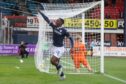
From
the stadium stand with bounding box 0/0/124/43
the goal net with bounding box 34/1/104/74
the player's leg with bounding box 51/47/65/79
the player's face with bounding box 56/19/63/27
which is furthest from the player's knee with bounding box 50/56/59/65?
the stadium stand with bounding box 0/0/124/43

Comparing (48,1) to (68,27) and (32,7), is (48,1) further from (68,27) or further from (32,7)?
(68,27)

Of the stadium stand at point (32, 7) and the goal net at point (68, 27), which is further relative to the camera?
the stadium stand at point (32, 7)

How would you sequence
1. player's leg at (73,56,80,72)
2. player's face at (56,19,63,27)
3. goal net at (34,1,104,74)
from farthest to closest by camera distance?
player's leg at (73,56,80,72), goal net at (34,1,104,74), player's face at (56,19,63,27)

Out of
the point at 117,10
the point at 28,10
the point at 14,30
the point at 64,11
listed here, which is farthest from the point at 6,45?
the point at 64,11

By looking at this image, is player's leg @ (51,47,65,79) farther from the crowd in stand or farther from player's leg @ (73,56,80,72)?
the crowd in stand

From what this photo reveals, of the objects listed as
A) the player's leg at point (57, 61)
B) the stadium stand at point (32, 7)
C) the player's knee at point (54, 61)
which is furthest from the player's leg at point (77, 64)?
the stadium stand at point (32, 7)

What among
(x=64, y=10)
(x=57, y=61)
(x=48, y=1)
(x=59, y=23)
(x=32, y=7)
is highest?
(x=48, y=1)

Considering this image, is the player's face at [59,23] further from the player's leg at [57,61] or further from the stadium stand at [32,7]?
the stadium stand at [32,7]

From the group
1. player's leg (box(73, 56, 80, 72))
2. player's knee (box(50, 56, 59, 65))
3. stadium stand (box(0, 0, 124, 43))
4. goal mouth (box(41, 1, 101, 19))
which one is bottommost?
player's leg (box(73, 56, 80, 72))

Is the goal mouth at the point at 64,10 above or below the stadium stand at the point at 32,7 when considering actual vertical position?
below

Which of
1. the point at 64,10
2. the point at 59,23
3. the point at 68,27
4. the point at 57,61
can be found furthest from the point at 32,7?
the point at 57,61

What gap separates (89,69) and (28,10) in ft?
120

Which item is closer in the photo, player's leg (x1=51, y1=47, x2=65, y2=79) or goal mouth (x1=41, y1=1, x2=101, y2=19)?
player's leg (x1=51, y1=47, x2=65, y2=79)

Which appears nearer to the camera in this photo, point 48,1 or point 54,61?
point 54,61
